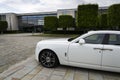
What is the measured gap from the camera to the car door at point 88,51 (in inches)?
154

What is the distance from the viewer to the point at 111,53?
3740 mm

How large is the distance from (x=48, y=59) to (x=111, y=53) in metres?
2.16

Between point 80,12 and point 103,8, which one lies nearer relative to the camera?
point 80,12

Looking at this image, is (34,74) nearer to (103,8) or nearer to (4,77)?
(4,77)

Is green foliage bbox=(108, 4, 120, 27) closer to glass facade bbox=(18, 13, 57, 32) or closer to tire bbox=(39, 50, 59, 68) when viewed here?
tire bbox=(39, 50, 59, 68)

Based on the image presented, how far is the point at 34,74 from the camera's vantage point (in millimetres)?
4090

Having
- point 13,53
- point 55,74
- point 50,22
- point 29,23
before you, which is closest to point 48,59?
point 55,74

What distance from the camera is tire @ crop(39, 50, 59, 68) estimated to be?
181 inches

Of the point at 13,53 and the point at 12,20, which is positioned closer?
the point at 13,53

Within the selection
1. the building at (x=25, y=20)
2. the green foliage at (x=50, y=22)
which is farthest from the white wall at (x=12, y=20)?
the green foliage at (x=50, y=22)

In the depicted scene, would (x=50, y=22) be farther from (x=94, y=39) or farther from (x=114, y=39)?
(x=114, y=39)

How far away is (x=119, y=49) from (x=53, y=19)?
2204 centimetres

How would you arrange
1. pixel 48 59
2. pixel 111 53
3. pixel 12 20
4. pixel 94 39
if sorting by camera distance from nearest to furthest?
pixel 111 53 < pixel 94 39 < pixel 48 59 < pixel 12 20

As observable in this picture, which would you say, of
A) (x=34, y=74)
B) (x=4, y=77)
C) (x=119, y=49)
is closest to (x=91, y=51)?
(x=119, y=49)
